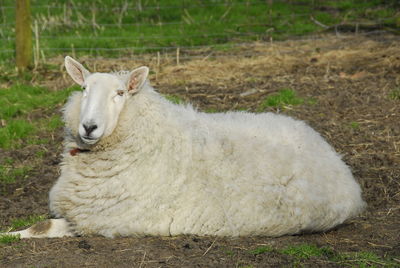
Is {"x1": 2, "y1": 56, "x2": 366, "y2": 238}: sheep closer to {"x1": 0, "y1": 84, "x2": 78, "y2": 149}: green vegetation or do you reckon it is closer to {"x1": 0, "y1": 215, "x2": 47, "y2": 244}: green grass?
{"x1": 0, "y1": 215, "x2": 47, "y2": 244}: green grass

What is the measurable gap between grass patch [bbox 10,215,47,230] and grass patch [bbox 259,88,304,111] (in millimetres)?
3824

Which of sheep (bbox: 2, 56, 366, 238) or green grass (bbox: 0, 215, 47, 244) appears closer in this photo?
sheep (bbox: 2, 56, 366, 238)

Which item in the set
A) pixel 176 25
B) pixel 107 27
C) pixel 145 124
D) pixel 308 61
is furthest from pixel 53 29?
pixel 145 124

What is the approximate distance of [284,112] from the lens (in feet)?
29.9

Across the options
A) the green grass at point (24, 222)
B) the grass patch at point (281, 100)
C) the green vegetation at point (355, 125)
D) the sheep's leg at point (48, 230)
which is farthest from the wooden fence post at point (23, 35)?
the sheep's leg at point (48, 230)

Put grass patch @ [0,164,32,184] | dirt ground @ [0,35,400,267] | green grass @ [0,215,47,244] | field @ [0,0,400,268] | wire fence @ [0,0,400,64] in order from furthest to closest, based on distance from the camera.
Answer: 1. wire fence @ [0,0,400,64]
2. grass patch @ [0,164,32,184]
3. green grass @ [0,215,47,244]
4. field @ [0,0,400,268]
5. dirt ground @ [0,35,400,267]

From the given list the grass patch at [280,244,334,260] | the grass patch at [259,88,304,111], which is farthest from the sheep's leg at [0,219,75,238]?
the grass patch at [259,88,304,111]

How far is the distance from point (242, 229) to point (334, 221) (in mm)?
946

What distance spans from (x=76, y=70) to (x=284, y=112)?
3.70 m

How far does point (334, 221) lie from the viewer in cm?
622

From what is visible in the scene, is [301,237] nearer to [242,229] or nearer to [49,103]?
[242,229]

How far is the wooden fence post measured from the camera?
447 inches

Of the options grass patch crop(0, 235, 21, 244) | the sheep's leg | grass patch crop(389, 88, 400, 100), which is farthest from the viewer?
grass patch crop(389, 88, 400, 100)

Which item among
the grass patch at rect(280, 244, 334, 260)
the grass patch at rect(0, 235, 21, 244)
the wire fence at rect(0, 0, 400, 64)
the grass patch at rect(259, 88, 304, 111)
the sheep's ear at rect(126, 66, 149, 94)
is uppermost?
the sheep's ear at rect(126, 66, 149, 94)
